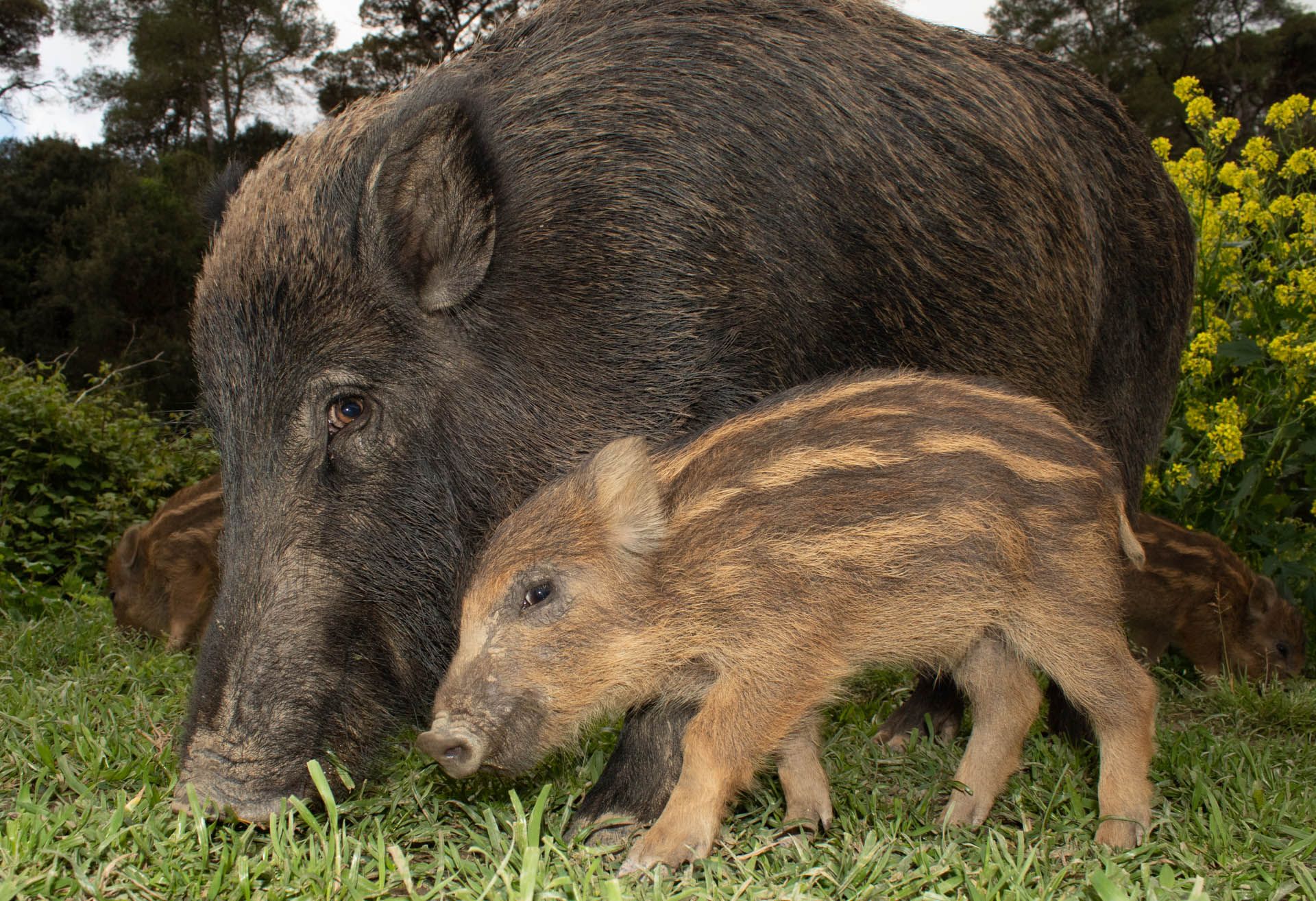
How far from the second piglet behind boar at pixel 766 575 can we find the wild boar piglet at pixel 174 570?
289 centimetres

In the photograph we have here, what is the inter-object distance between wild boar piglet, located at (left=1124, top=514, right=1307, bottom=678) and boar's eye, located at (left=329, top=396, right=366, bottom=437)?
3.20 m

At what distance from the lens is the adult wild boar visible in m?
1.90

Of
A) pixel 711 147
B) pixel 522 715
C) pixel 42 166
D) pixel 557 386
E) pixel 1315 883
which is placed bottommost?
pixel 1315 883

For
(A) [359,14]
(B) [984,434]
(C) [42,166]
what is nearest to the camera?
(B) [984,434]

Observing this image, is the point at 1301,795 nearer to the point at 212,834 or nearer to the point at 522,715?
the point at 522,715

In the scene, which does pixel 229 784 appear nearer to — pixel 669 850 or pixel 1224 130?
pixel 669 850

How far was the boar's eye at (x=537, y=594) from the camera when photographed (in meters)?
1.83

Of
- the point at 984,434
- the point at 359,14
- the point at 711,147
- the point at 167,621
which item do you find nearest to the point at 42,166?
the point at 359,14

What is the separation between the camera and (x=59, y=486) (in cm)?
603

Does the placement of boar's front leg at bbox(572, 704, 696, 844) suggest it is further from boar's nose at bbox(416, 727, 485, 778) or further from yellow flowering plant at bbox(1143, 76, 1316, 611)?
yellow flowering plant at bbox(1143, 76, 1316, 611)

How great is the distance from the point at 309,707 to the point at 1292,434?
13.1 ft

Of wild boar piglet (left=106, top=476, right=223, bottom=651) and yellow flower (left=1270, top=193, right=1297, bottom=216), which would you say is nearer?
wild boar piglet (left=106, top=476, right=223, bottom=651)

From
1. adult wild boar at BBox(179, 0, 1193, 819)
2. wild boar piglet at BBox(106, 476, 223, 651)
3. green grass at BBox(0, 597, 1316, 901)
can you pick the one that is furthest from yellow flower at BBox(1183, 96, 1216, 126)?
wild boar piglet at BBox(106, 476, 223, 651)

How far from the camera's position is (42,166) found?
9703mm
